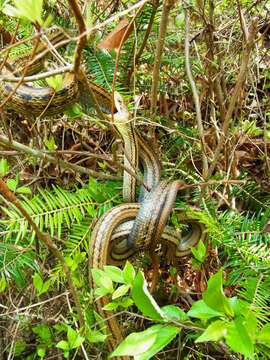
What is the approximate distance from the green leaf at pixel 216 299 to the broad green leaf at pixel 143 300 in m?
0.11

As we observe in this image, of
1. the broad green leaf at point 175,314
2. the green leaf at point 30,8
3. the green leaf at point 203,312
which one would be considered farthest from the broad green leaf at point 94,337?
the green leaf at point 30,8

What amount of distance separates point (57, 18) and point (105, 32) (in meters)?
0.31

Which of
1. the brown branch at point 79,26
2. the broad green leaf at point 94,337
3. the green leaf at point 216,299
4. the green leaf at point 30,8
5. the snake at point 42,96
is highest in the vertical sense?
the green leaf at point 30,8

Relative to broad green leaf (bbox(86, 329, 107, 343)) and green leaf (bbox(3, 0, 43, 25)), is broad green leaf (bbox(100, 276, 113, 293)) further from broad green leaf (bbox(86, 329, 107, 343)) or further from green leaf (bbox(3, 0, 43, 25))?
green leaf (bbox(3, 0, 43, 25))

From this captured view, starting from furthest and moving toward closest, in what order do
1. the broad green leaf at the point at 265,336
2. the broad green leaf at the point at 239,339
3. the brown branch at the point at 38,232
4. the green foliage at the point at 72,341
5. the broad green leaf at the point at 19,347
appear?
the broad green leaf at the point at 19,347 < the green foliage at the point at 72,341 < the brown branch at the point at 38,232 < the broad green leaf at the point at 265,336 < the broad green leaf at the point at 239,339

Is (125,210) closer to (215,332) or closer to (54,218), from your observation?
(54,218)

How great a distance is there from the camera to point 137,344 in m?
0.75

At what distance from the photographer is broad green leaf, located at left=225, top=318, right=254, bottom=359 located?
66 cm

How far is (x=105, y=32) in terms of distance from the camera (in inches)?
87.7

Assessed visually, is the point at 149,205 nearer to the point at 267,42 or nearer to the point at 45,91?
the point at 45,91

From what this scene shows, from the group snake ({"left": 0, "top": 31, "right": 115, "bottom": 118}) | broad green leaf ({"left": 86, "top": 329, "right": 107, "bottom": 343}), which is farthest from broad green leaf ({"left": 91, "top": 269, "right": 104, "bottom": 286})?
snake ({"left": 0, "top": 31, "right": 115, "bottom": 118})

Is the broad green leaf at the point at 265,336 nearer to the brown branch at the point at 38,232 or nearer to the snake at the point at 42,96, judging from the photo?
the brown branch at the point at 38,232

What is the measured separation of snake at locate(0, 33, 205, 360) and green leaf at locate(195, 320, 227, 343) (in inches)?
30.3

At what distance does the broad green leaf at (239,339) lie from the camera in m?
0.66
